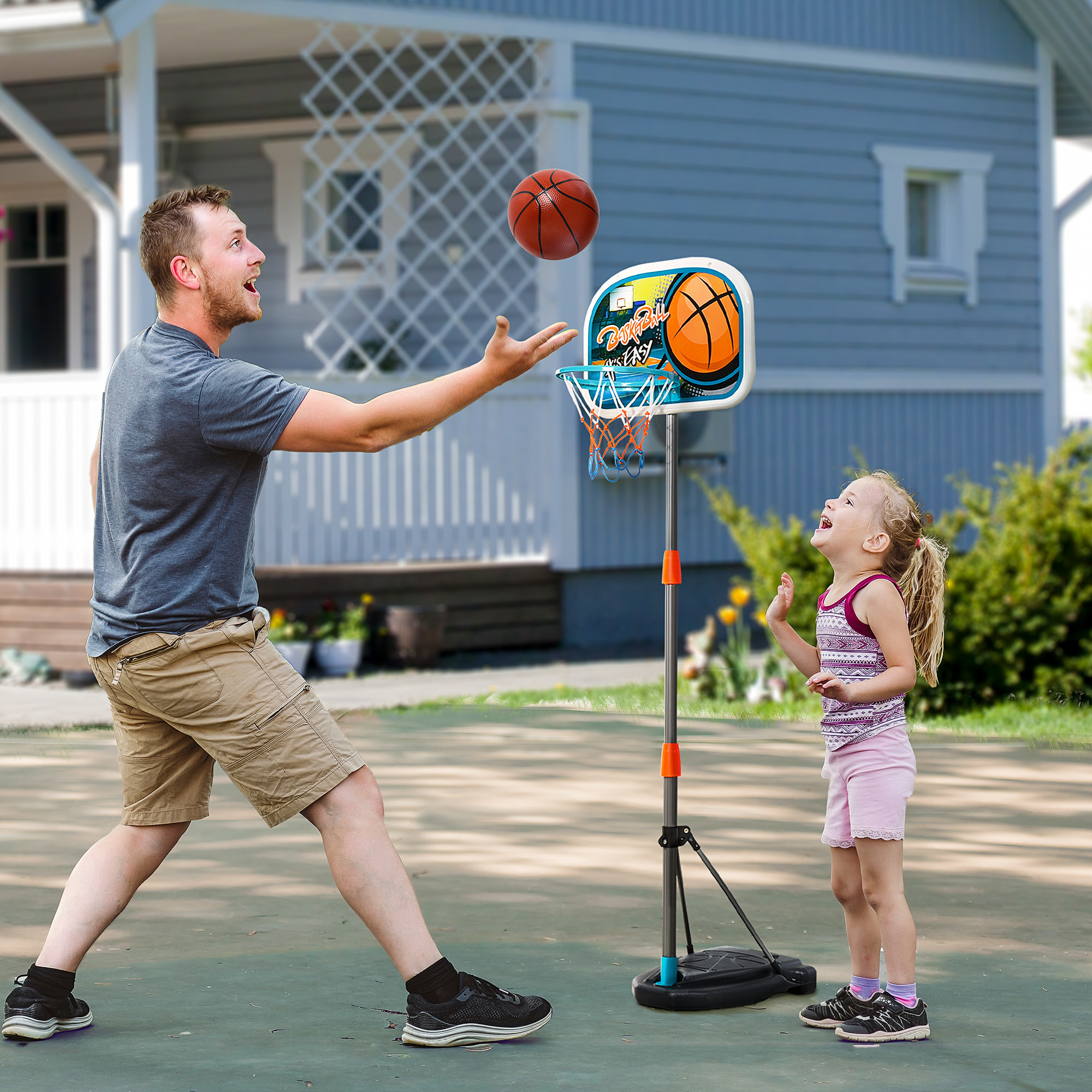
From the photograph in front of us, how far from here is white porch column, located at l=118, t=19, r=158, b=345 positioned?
11047mm

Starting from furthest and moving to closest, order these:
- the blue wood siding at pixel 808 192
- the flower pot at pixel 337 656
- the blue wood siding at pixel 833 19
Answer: the blue wood siding at pixel 808 192
the blue wood siding at pixel 833 19
the flower pot at pixel 337 656

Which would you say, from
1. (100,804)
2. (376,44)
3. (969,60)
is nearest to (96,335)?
(376,44)

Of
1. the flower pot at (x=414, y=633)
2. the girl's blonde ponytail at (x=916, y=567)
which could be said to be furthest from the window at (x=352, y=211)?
the girl's blonde ponytail at (x=916, y=567)

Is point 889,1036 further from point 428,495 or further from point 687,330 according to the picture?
point 428,495

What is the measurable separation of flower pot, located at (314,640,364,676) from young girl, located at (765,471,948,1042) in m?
7.20

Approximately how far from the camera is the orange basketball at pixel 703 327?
4219 millimetres

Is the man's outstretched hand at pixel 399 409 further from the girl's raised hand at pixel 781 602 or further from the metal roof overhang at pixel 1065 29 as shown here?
the metal roof overhang at pixel 1065 29

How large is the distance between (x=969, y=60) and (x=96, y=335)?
311 inches

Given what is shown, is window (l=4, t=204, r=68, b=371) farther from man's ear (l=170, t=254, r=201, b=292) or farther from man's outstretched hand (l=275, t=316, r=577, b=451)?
man's outstretched hand (l=275, t=316, r=577, b=451)

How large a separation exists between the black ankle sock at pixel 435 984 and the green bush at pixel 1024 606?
5481 mm

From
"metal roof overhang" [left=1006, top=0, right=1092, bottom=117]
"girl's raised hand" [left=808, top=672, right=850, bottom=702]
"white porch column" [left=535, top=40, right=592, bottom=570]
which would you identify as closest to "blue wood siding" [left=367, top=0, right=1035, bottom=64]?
"metal roof overhang" [left=1006, top=0, right=1092, bottom=117]

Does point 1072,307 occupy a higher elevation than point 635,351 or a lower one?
higher

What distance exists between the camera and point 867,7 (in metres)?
14.7

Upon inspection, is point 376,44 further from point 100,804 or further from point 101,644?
point 101,644
